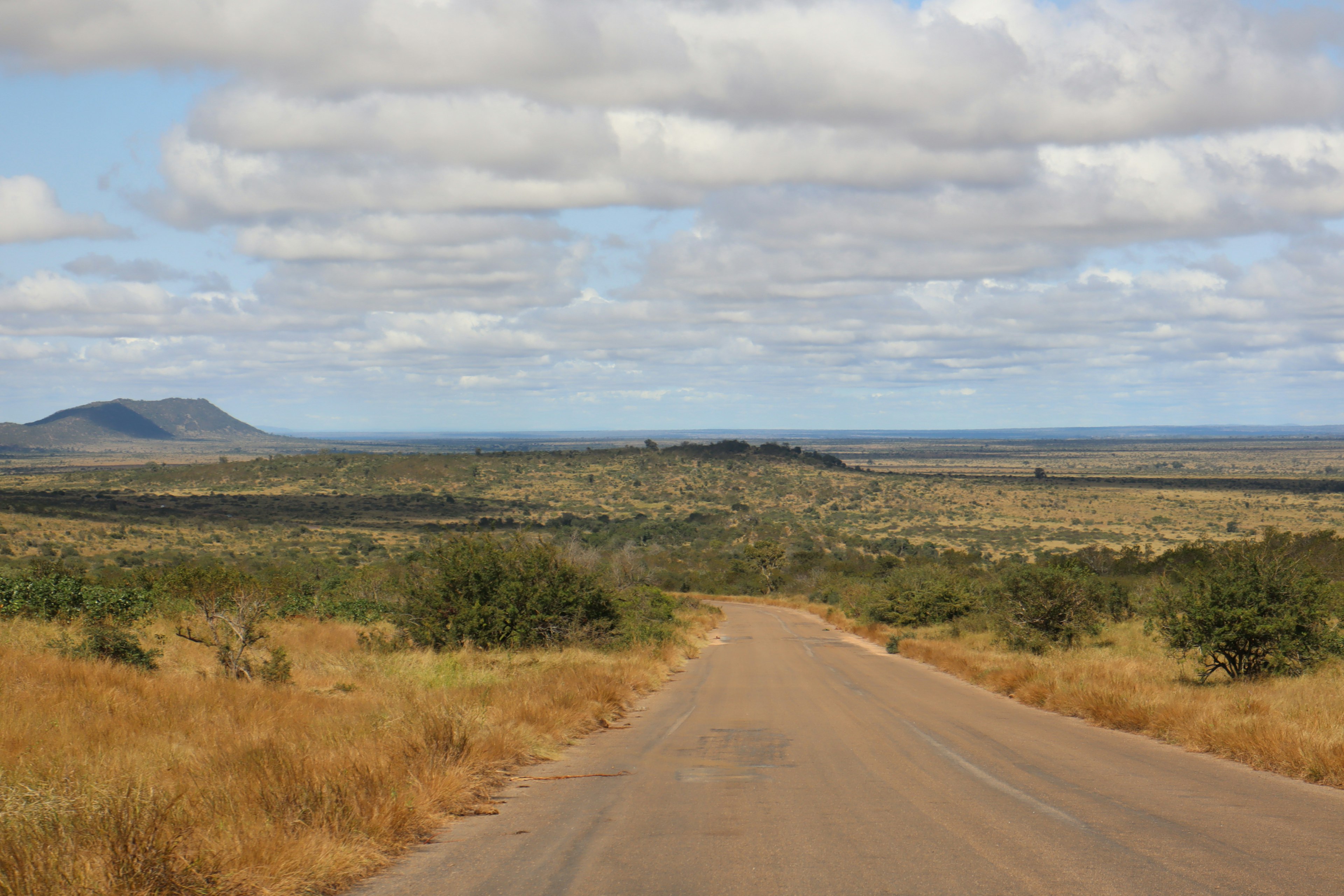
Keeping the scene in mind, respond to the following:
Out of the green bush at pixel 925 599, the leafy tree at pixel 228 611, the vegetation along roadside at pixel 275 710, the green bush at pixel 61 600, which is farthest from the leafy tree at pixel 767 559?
the green bush at pixel 61 600

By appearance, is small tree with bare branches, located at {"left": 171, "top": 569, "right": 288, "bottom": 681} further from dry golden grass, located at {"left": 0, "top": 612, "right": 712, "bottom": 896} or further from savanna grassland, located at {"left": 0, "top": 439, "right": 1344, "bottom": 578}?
savanna grassland, located at {"left": 0, "top": 439, "right": 1344, "bottom": 578}

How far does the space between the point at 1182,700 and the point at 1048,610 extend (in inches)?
620

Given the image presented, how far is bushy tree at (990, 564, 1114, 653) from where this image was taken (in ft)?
99.1

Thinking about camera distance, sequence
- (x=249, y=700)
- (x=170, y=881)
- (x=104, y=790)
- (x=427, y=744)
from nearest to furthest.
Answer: (x=170, y=881) → (x=104, y=790) → (x=427, y=744) → (x=249, y=700)

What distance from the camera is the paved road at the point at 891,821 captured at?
6.55m

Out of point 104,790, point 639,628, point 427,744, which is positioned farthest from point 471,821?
point 639,628

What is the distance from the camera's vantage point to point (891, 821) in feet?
27.1

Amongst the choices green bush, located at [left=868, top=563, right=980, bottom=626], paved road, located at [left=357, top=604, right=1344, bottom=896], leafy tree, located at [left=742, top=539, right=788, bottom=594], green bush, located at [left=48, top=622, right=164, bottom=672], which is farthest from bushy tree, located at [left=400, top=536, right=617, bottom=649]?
leafy tree, located at [left=742, top=539, right=788, bottom=594]

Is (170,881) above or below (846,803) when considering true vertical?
above

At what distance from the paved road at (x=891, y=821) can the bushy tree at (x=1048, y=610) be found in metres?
16.2

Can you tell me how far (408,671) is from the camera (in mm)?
18875

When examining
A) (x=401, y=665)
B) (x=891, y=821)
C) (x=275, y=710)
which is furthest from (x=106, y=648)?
(x=891, y=821)

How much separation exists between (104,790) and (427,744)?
4004mm

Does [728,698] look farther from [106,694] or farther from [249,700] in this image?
[106,694]
